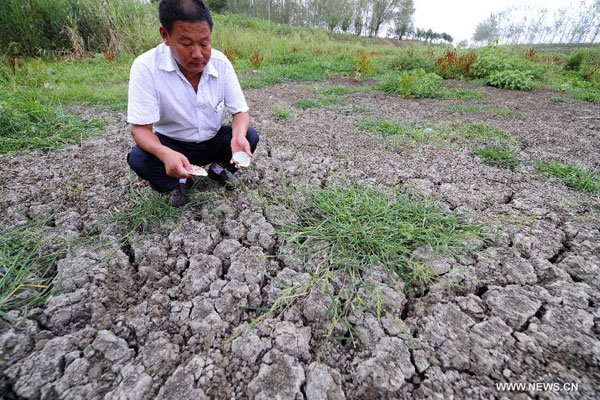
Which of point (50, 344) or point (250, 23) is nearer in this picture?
point (50, 344)

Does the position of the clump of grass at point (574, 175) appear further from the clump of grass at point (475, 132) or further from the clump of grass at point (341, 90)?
the clump of grass at point (341, 90)

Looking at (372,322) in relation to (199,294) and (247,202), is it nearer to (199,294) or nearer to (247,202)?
(199,294)

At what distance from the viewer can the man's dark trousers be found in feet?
5.39

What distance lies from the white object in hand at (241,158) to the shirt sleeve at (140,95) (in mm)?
509

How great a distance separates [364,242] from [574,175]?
6.37 feet

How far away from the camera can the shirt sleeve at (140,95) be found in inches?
59.0

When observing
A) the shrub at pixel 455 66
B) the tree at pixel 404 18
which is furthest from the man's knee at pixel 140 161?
the tree at pixel 404 18

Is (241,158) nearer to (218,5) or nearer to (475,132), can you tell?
(475,132)

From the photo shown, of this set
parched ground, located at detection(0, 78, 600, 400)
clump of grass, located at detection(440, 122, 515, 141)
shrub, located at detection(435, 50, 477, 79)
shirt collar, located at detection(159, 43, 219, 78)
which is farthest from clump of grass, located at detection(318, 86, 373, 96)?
shirt collar, located at detection(159, 43, 219, 78)

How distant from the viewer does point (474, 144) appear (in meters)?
2.78

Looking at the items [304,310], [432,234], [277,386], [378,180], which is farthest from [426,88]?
[277,386]

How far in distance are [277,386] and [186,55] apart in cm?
159

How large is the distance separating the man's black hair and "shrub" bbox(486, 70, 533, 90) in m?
6.08

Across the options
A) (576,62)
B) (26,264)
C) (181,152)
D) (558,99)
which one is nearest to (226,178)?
(181,152)
